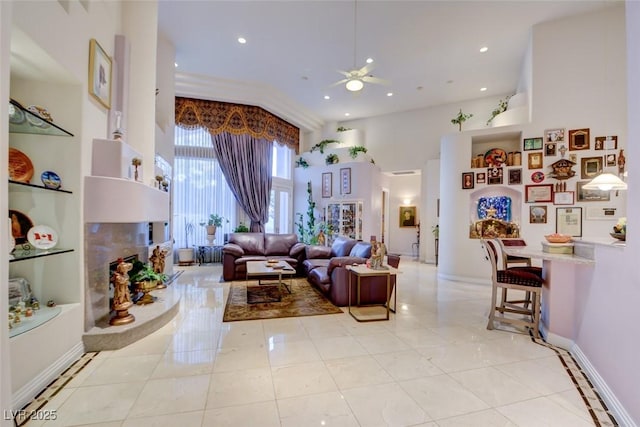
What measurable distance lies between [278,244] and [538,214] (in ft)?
17.2

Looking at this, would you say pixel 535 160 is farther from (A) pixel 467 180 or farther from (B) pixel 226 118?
(B) pixel 226 118

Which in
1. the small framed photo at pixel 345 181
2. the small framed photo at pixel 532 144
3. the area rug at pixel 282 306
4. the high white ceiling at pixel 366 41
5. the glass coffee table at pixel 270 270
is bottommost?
the area rug at pixel 282 306

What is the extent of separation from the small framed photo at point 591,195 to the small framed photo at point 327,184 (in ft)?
19.1

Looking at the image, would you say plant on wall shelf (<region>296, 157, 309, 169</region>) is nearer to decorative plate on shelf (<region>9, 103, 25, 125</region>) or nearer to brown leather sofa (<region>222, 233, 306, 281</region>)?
brown leather sofa (<region>222, 233, 306, 281</region>)

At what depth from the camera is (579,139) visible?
5.00 meters

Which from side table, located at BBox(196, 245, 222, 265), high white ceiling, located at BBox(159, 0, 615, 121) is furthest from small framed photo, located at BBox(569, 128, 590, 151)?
side table, located at BBox(196, 245, 222, 265)

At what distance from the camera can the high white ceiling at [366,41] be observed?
4.75 metres

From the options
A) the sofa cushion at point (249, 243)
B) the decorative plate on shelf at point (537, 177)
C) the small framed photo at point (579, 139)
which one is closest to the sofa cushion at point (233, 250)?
the sofa cushion at point (249, 243)

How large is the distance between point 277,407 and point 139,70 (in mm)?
3995

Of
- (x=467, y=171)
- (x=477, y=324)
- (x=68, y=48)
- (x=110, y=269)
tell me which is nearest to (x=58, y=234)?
(x=110, y=269)

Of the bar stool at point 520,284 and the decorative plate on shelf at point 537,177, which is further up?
the decorative plate on shelf at point 537,177

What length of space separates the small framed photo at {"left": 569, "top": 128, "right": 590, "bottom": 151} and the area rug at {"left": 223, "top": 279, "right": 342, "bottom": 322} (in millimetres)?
5027

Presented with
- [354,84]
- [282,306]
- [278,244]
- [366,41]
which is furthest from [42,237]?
[366,41]

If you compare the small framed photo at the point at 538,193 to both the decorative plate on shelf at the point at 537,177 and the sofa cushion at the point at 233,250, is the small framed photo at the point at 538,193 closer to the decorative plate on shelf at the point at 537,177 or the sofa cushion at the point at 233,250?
the decorative plate on shelf at the point at 537,177
